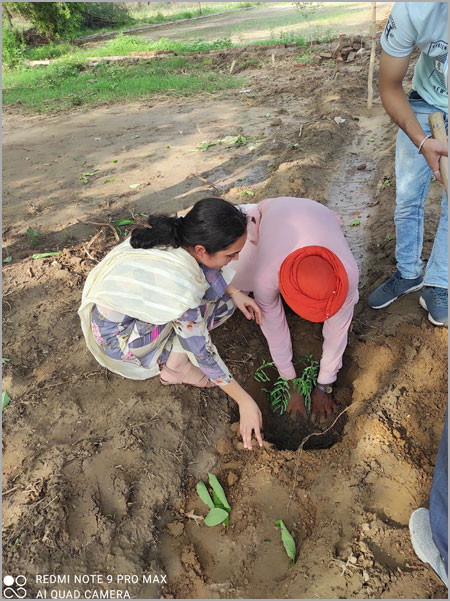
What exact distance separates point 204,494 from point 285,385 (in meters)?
0.80

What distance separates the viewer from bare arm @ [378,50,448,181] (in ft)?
6.83

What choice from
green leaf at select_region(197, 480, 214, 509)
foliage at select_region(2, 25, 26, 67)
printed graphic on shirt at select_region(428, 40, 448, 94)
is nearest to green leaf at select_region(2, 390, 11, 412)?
green leaf at select_region(197, 480, 214, 509)

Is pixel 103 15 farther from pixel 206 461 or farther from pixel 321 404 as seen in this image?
pixel 206 461

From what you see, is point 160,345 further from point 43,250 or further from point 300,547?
point 43,250

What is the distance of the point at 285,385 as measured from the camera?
2.59 m

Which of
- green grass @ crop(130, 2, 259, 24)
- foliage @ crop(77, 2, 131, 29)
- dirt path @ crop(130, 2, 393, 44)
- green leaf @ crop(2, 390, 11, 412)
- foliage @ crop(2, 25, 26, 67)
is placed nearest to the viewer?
green leaf @ crop(2, 390, 11, 412)

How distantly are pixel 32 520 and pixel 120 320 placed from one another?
947mm

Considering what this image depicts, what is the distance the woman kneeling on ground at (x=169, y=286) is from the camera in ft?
5.99

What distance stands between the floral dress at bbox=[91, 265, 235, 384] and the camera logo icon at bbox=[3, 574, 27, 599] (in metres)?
1.01

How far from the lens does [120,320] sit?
2.12 metres

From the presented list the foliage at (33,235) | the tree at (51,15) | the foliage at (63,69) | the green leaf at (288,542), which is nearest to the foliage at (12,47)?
the tree at (51,15)

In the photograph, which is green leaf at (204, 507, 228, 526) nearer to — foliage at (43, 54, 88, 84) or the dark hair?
the dark hair

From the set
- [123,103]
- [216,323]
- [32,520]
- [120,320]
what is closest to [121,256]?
[120,320]

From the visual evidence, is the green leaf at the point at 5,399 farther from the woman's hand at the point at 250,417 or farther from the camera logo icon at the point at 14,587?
the woman's hand at the point at 250,417
